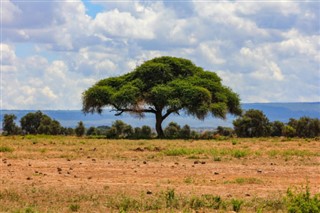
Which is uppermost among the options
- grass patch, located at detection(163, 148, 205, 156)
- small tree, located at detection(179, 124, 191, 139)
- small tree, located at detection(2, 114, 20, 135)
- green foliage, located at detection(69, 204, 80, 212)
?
small tree, located at detection(2, 114, 20, 135)

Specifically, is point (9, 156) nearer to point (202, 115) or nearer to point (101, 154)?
point (101, 154)

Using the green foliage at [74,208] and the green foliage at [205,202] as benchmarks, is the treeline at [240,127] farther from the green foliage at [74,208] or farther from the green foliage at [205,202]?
the green foliage at [74,208]

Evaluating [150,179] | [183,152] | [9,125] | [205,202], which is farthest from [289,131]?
[205,202]

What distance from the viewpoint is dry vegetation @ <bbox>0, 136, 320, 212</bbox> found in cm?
1371

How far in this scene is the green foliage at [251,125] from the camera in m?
58.7

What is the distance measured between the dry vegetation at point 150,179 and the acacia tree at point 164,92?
18.9 metres

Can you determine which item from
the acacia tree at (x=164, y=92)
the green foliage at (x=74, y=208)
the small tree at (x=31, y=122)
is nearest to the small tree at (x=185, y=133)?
the acacia tree at (x=164, y=92)

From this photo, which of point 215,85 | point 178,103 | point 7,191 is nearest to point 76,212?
point 7,191

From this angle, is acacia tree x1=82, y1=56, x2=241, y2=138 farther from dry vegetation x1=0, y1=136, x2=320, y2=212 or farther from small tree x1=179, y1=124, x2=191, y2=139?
dry vegetation x1=0, y1=136, x2=320, y2=212

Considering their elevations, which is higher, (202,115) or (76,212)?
(202,115)

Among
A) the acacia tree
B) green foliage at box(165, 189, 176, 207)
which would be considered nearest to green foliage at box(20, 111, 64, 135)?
the acacia tree

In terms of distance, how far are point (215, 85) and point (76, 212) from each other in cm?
3729

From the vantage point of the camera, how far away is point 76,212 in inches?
514

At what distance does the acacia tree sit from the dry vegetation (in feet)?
62.1
